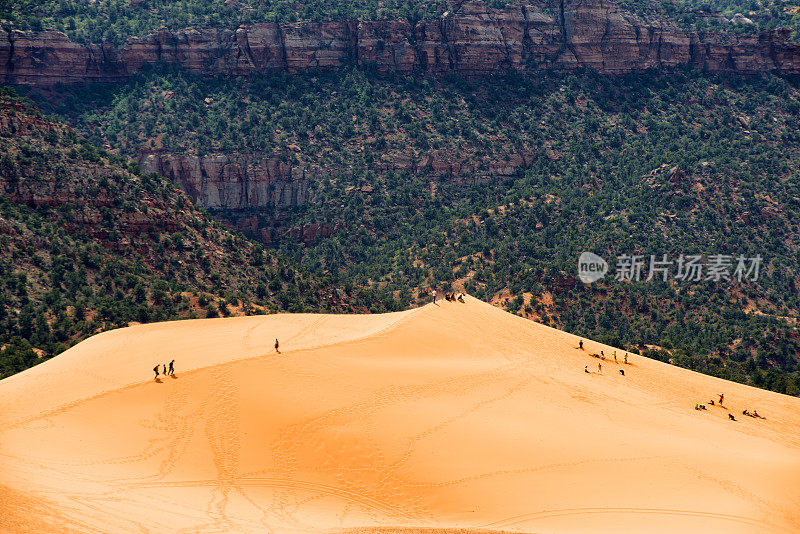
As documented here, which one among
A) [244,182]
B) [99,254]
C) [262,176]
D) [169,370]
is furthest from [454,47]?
[169,370]

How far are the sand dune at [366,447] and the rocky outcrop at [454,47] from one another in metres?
81.6

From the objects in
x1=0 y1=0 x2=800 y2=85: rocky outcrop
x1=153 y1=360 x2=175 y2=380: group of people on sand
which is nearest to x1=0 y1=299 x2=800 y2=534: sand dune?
x1=153 y1=360 x2=175 y2=380: group of people on sand

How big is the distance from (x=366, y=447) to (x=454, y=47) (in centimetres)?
9917

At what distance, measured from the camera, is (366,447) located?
31234mm

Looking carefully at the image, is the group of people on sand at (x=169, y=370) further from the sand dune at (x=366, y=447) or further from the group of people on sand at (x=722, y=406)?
the group of people on sand at (x=722, y=406)

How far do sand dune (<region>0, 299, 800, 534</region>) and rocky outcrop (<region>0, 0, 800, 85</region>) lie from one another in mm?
81570

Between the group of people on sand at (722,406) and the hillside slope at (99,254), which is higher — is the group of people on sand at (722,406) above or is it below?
below

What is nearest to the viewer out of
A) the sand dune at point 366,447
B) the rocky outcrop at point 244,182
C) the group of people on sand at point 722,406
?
the sand dune at point 366,447

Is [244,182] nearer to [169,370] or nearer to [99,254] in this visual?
[99,254]

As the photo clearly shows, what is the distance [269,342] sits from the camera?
43.6 meters

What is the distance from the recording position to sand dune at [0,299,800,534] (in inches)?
1055

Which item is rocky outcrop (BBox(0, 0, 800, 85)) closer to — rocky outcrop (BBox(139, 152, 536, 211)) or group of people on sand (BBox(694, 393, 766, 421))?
rocky outcrop (BBox(139, 152, 536, 211))

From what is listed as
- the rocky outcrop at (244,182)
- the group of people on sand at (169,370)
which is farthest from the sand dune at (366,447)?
the rocky outcrop at (244,182)

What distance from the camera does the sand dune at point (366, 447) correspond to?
26.8 metres
